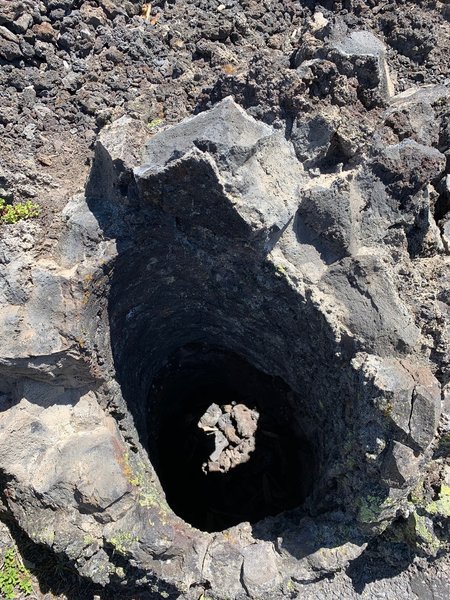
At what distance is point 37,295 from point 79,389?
761 mm

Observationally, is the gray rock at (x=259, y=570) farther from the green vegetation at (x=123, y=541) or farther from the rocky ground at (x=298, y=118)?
the green vegetation at (x=123, y=541)

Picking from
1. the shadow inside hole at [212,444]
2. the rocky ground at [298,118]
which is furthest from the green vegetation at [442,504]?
the shadow inside hole at [212,444]

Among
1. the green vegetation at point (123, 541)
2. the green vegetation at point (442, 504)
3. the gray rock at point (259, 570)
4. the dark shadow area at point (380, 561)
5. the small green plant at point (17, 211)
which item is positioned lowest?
the dark shadow area at point (380, 561)

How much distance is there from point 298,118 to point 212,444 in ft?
12.9

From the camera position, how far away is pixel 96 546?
2.97 m

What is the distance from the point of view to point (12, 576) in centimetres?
360

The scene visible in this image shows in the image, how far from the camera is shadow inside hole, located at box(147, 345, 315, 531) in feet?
15.3

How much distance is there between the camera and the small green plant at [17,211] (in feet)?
9.95

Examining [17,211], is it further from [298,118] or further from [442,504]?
[442,504]

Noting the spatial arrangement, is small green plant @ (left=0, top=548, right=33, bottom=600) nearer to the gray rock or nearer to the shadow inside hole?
the shadow inside hole

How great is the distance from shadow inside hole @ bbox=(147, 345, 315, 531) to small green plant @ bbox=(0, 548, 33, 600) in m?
1.31

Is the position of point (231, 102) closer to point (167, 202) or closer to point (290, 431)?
point (167, 202)

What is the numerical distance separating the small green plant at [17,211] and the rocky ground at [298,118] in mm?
56

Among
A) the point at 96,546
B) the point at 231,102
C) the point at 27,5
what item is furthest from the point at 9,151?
the point at 96,546
